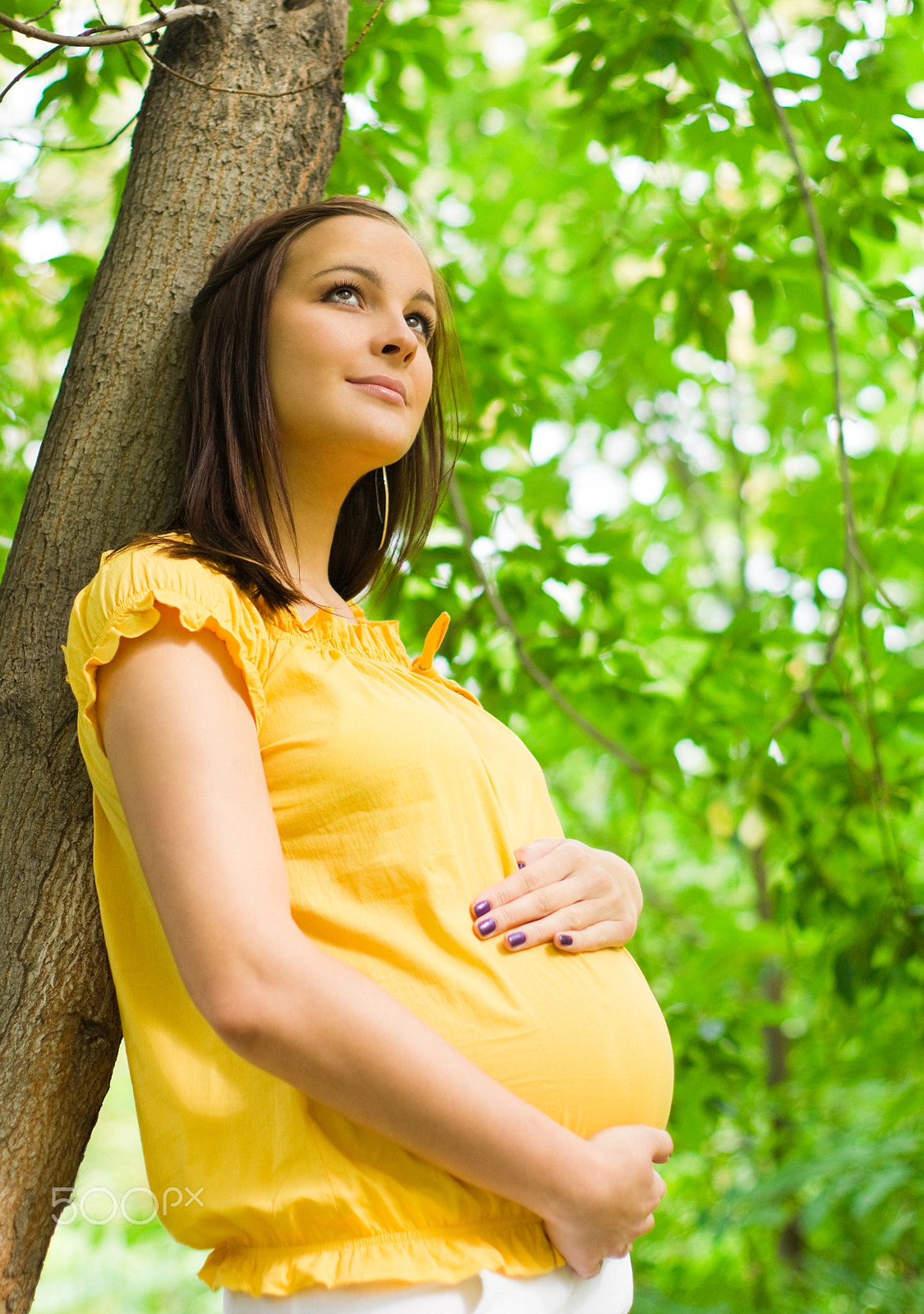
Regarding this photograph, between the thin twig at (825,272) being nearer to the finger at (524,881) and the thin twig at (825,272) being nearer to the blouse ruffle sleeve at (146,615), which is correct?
the finger at (524,881)

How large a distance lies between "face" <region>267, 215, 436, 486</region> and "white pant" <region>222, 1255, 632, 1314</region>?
2.92ft

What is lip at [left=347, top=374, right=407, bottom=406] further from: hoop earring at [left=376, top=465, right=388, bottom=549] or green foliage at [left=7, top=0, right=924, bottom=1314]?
green foliage at [left=7, top=0, right=924, bottom=1314]

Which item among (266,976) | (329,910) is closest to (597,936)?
(329,910)

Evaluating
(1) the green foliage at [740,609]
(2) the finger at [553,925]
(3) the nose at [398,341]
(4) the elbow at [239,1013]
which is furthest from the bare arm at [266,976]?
(1) the green foliage at [740,609]

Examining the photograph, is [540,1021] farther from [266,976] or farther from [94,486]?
[94,486]

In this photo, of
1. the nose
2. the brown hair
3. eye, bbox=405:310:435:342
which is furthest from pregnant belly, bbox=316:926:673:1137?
eye, bbox=405:310:435:342

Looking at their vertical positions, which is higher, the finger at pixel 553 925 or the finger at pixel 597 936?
the finger at pixel 553 925

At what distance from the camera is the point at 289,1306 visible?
85cm

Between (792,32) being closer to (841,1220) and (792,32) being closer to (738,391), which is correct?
(738,391)

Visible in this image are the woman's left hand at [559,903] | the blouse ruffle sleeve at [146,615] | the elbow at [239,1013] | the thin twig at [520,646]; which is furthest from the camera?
the thin twig at [520,646]

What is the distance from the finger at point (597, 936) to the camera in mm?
1059

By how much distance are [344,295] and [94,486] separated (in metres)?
0.39

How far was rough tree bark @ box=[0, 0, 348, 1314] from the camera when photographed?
1.06 metres

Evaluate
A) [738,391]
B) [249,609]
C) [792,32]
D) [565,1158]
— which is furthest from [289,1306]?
[738,391]
